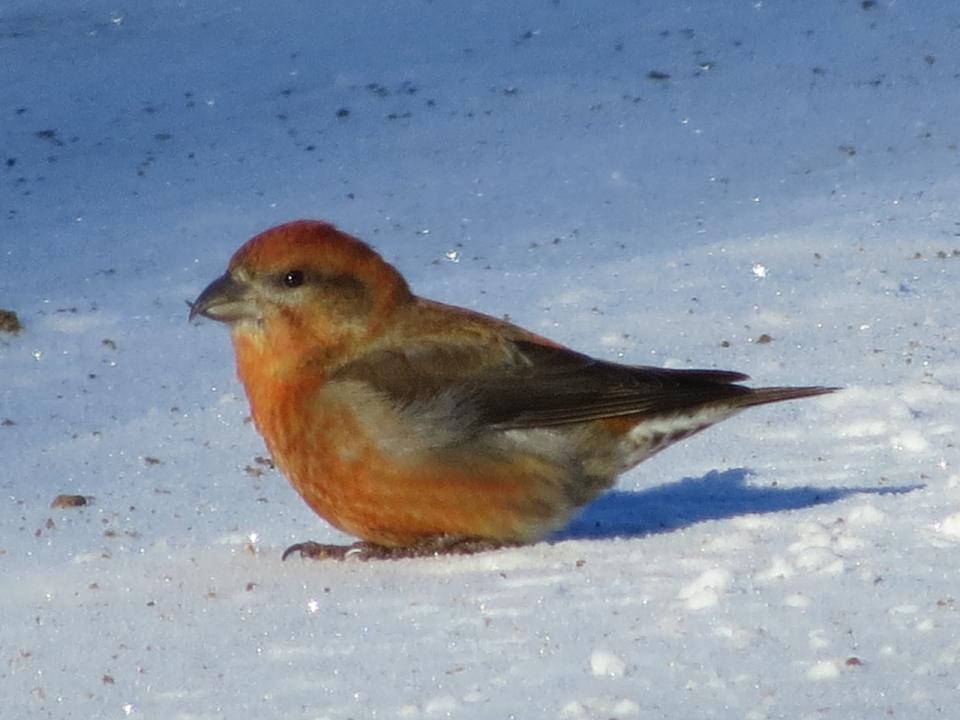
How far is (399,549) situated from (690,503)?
35.1 inches

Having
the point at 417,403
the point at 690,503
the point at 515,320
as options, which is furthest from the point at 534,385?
the point at 515,320

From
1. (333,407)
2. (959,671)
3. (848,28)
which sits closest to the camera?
(959,671)

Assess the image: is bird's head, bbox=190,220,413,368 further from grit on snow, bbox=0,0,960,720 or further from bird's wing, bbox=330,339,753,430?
grit on snow, bbox=0,0,960,720

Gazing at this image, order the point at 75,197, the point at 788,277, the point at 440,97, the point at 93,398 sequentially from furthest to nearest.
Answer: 1. the point at 440,97
2. the point at 75,197
3. the point at 788,277
4. the point at 93,398

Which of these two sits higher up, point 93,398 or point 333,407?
point 333,407

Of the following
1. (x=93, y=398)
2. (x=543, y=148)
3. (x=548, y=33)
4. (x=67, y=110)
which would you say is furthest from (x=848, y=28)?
(x=93, y=398)

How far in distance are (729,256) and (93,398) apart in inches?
105

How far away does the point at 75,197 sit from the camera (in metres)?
8.95

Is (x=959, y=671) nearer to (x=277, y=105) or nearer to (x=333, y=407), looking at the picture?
(x=333, y=407)

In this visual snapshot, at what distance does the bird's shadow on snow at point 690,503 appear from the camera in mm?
5328

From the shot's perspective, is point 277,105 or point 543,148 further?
point 277,105

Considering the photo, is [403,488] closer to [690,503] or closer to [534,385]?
[534,385]

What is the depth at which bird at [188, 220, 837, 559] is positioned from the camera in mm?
5066

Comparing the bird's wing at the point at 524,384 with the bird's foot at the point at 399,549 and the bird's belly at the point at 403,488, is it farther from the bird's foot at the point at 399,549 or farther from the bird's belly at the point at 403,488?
the bird's foot at the point at 399,549
